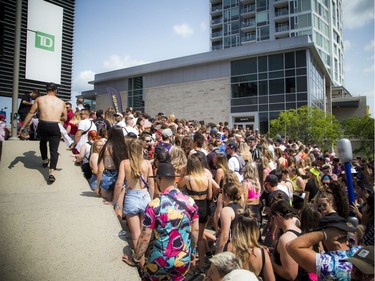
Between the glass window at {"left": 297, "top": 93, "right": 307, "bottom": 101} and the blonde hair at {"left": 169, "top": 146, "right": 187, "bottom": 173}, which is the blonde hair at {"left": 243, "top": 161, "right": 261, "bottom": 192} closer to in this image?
the blonde hair at {"left": 169, "top": 146, "right": 187, "bottom": 173}

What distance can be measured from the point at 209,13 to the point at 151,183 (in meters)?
55.2

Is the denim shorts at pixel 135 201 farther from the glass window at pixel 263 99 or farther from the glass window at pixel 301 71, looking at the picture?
the glass window at pixel 301 71

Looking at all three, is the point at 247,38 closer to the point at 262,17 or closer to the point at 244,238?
the point at 262,17

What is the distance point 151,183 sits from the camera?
3627 mm

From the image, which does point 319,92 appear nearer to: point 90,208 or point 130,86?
point 130,86

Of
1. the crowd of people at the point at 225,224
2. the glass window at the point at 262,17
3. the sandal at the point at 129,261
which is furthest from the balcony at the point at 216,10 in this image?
the sandal at the point at 129,261

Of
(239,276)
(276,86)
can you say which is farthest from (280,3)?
(239,276)

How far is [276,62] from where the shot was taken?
27.2 metres

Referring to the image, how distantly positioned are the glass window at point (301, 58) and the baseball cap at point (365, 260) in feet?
90.5

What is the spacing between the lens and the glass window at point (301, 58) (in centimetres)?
2592

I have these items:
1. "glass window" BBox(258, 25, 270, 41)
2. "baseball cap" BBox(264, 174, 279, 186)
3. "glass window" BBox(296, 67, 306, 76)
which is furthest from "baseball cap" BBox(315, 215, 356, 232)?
"glass window" BBox(258, 25, 270, 41)

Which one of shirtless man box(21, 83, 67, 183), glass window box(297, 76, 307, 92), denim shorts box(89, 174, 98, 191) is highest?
glass window box(297, 76, 307, 92)

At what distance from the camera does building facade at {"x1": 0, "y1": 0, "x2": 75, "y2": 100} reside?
6812mm

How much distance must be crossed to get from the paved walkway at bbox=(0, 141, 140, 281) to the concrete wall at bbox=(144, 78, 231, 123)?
2670cm
